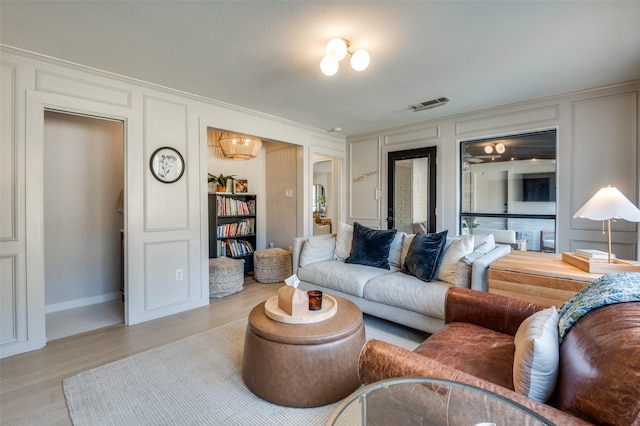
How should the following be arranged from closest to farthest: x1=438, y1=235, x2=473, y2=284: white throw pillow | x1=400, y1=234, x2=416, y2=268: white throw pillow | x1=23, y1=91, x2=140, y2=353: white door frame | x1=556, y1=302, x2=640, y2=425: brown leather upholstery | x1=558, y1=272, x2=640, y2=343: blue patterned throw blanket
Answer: x1=556, y1=302, x2=640, y2=425: brown leather upholstery < x1=558, y1=272, x2=640, y2=343: blue patterned throw blanket < x1=23, y1=91, x2=140, y2=353: white door frame < x1=438, y1=235, x2=473, y2=284: white throw pillow < x1=400, y1=234, x2=416, y2=268: white throw pillow

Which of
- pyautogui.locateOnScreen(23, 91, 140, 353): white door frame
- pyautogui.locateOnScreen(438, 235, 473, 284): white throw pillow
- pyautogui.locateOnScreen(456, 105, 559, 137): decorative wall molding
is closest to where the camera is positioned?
pyautogui.locateOnScreen(23, 91, 140, 353): white door frame

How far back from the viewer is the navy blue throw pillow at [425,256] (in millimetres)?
2652

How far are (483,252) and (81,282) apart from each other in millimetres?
4391

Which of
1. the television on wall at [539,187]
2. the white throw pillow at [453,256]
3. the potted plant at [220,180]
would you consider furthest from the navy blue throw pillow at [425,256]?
the potted plant at [220,180]

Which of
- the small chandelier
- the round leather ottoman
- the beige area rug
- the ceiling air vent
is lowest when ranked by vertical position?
the beige area rug

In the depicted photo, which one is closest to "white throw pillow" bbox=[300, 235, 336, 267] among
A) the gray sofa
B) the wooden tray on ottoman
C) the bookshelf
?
the gray sofa

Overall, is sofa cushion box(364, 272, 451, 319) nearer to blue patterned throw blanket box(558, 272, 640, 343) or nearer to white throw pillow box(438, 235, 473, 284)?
white throw pillow box(438, 235, 473, 284)

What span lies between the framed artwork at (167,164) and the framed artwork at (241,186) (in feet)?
5.09

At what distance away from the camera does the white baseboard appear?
3193 millimetres

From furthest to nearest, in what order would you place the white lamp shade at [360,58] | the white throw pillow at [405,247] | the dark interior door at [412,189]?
the dark interior door at [412,189] < the white throw pillow at [405,247] < the white lamp shade at [360,58]

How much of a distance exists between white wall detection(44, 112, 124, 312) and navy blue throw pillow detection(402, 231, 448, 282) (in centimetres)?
357

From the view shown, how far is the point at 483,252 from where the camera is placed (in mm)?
2648

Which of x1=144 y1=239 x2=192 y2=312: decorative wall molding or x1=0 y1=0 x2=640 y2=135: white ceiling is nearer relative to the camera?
x1=0 y1=0 x2=640 y2=135: white ceiling

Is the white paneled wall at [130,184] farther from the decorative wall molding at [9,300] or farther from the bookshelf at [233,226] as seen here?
the bookshelf at [233,226]
